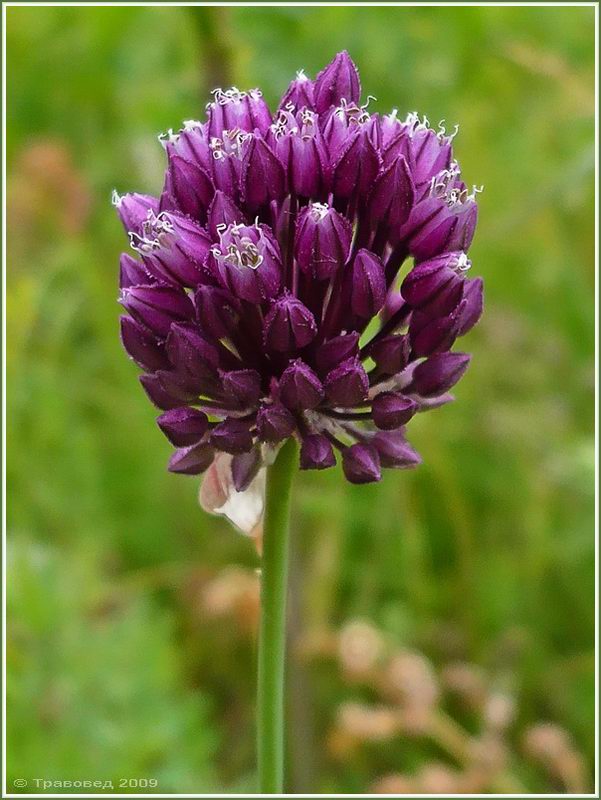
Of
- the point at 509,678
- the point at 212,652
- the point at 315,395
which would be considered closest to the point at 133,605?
the point at 212,652

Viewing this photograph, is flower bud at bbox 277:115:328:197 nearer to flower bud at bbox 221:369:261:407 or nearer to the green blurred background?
flower bud at bbox 221:369:261:407

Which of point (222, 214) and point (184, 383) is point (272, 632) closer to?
point (184, 383)

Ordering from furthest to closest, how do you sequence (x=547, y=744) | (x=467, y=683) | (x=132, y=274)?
(x=467, y=683) → (x=547, y=744) → (x=132, y=274)

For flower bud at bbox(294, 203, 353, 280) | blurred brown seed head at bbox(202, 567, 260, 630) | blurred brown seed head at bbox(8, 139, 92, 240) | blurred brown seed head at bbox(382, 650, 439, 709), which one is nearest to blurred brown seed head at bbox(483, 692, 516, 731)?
blurred brown seed head at bbox(382, 650, 439, 709)

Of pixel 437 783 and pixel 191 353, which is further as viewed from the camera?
pixel 437 783

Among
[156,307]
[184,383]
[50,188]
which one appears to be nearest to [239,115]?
[156,307]

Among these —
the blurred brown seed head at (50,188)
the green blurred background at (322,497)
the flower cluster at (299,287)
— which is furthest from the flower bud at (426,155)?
the blurred brown seed head at (50,188)

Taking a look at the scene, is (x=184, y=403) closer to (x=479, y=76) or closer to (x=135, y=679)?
(x=135, y=679)
